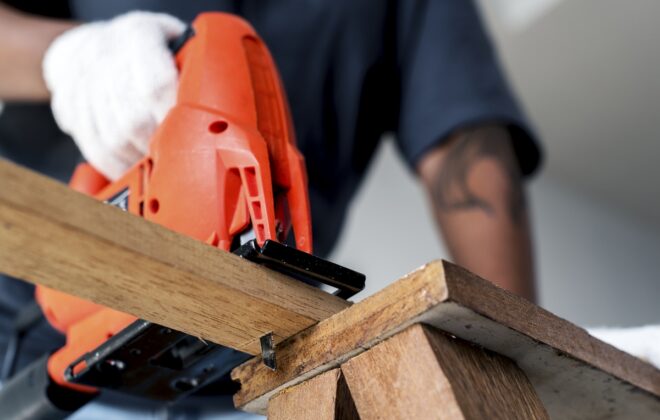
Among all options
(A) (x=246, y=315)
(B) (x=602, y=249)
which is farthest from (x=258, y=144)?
(B) (x=602, y=249)

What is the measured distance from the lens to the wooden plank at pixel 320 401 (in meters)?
0.48

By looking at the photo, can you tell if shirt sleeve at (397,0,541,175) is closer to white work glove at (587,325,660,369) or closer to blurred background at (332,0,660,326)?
white work glove at (587,325,660,369)

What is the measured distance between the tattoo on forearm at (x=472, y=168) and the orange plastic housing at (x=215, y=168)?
19.0 inches

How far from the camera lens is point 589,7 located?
2166 millimetres

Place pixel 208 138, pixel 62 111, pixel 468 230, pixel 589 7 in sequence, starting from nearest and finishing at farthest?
pixel 208 138
pixel 62 111
pixel 468 230
pixel 589 7

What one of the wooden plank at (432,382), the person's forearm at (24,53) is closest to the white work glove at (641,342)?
the wooden plank at (432,382)

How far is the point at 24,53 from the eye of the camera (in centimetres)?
86

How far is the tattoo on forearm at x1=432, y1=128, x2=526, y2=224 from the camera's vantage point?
112 centimetres

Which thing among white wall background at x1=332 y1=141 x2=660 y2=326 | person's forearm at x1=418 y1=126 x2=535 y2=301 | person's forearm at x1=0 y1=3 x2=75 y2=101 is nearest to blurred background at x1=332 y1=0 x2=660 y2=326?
white wall background at x1=332 y1=141 x2=660 y2=326

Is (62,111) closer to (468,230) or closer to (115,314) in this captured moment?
(115,314)

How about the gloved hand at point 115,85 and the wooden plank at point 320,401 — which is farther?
the gloved hand at point 115,85

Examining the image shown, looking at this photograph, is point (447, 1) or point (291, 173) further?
point (447, 1)

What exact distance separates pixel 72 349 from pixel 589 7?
1940 millimetres

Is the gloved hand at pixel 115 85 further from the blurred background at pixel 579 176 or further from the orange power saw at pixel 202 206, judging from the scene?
the blurred background at pixel 579 176
